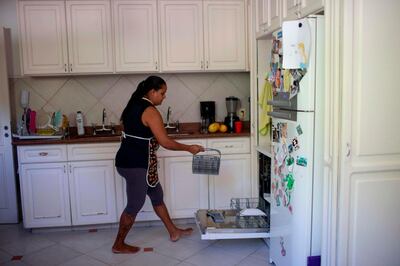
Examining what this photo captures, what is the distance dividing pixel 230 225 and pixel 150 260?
677 mm

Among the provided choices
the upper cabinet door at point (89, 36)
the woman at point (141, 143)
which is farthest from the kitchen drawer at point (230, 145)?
the upper cabinet door at point (89, 36)

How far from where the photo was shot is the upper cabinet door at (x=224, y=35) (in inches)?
144

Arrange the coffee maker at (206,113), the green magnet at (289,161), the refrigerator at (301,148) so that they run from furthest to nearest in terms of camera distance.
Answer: the coffee maker at (206,113), the green magnet at (289,161), the refrigerator at (301,148)

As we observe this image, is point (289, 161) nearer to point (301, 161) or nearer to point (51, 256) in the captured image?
point (301, 161)

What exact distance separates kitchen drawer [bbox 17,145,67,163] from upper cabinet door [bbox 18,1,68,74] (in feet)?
2.40

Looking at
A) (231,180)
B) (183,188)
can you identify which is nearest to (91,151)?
(183,188)

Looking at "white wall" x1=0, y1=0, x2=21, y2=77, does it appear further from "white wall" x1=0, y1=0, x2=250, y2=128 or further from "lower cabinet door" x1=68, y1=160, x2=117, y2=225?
"lower cabinet door" x1=68, y1=160, x2=117, y2=225

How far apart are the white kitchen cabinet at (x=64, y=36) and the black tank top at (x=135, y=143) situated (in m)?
1.00

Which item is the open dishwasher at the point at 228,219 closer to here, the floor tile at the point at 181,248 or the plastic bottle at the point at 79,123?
the floor tile at the point at 181,248

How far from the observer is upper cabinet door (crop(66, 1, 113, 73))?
3.56 metres

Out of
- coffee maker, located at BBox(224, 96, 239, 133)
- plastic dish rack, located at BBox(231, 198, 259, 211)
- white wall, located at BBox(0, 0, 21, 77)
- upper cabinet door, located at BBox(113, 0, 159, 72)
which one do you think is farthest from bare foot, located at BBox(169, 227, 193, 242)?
white wall, located at BBox(0, 0, 21, 77)

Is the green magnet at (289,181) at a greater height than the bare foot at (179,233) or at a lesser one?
greater

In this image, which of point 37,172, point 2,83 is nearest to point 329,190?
point 37,172

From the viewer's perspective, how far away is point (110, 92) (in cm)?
399
